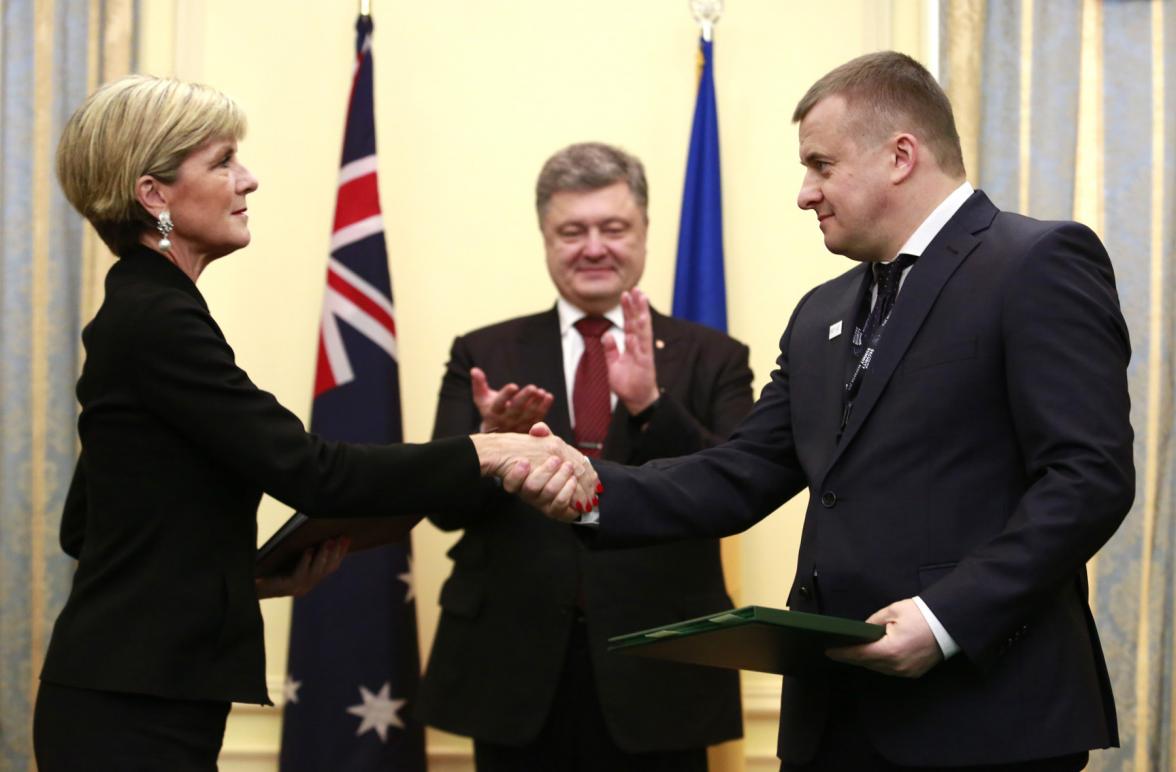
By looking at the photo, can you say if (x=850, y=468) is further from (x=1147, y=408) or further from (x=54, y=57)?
(x=54, y=57)

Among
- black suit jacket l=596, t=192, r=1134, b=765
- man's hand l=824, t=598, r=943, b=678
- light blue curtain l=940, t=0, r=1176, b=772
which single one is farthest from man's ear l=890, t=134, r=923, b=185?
light blue curtain l=940, t=0, r=1176, b=772

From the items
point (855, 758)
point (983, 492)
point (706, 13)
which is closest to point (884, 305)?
point (983, 492)

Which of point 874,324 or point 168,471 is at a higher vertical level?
point 874,324

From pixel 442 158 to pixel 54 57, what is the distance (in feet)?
4.23

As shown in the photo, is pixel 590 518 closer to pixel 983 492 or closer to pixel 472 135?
pixel 983 492

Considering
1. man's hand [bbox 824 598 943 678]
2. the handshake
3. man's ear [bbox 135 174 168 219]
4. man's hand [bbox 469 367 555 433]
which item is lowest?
man's hand [bbox 824 598 943 678]

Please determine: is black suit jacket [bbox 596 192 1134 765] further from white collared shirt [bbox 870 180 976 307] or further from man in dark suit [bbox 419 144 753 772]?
man in dark suit [bbox 419 144 753 772]

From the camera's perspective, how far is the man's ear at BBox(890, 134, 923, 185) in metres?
2.45

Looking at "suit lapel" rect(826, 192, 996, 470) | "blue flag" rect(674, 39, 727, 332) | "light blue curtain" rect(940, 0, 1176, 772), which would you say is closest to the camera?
"suit lapel" rect(826, 192, 996, 470)

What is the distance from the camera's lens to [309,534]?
2.64m

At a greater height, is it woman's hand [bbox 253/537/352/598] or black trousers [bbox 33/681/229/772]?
woman's hand [bbox 253/537/352/598]

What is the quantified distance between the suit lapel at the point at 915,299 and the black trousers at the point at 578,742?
126 centimetres

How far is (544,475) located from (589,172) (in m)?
1.38

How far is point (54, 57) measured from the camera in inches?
177
